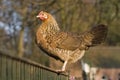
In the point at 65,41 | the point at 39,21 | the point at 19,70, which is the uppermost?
the point at 39,21

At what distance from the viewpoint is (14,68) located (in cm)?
621

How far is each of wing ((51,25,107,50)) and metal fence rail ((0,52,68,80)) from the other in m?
1.57

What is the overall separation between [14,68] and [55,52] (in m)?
4.02

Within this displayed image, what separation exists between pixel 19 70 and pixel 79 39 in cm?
475

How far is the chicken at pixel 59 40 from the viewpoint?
1005 cm

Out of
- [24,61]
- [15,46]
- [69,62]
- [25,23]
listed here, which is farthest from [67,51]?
[15,46]

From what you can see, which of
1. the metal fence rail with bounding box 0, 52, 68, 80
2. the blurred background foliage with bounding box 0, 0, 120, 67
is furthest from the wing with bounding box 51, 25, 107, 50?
the blurred background foliage with bounding box 0, 0, 120, 67

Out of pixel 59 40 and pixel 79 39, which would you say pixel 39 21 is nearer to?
pixel 79 39

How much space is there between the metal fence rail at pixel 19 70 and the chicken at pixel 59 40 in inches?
50.9

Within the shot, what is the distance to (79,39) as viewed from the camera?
36.5 feet

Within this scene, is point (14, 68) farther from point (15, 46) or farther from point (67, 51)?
point (15, 46)

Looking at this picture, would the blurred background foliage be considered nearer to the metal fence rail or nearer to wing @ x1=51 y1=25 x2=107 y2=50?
wing @ x1=51 y1=25 x2=107 y2=50

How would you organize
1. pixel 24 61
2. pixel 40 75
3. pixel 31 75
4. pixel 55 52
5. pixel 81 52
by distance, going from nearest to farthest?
pixel 24 61, pixel 31 75, pixel 40 75, pixel 55 52, pixel 81 52

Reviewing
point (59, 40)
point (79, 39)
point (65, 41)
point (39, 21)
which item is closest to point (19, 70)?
point (59, 40)
